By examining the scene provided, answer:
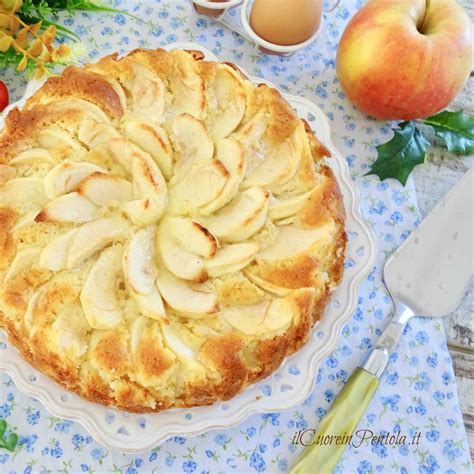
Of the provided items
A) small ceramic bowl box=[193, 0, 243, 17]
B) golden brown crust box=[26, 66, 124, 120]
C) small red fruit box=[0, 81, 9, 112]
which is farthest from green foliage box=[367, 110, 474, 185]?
small red fruit box=[0, 81, 9, 112]

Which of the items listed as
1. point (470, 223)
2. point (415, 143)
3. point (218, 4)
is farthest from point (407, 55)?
point (218, 4)

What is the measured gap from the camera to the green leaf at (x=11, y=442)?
1851mm

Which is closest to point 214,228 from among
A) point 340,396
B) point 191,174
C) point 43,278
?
point 191,174

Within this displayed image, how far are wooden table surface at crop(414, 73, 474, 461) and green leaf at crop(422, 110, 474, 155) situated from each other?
0.05 meters

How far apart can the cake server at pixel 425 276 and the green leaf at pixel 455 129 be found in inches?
8.4

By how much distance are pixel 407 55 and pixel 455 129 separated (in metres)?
0.45

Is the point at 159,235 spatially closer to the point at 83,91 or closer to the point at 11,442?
the point at 83,91

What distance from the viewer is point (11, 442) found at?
1.85 metres

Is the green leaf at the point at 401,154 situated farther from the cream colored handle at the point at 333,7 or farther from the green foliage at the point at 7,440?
the green foliage at the point at 7,440

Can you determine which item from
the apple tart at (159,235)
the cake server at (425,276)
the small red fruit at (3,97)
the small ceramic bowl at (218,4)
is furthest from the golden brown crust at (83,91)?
the cake server at (425,276)

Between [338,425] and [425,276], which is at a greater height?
[425,276]

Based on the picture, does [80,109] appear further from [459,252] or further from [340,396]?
[459,252]

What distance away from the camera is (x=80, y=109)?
6.23ft

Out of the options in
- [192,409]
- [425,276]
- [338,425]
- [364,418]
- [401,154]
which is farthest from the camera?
[401,154]
